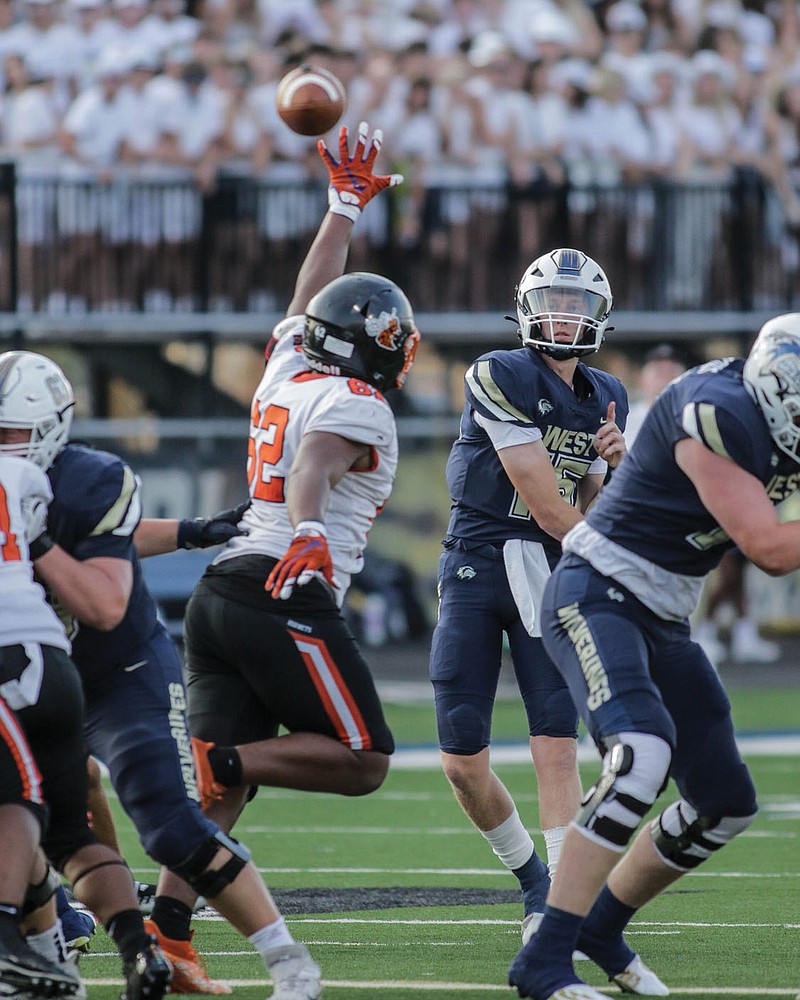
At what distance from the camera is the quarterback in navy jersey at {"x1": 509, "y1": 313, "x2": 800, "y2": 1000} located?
4352 mm

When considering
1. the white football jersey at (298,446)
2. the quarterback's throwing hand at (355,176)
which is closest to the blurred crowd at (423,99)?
the quarterback's throwing hand at (355,176)

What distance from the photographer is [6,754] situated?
4133 mm

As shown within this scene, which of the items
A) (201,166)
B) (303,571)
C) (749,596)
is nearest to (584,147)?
(201,166)

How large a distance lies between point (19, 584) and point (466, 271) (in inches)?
458

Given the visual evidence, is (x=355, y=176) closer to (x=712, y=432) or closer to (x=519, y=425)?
(x=519, y=425)

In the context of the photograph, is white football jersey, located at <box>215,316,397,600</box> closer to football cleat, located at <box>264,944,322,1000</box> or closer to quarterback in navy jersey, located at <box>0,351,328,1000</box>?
quarterback in navy jersey, located at <box>0,351,328,1000</box>

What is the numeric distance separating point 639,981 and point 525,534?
63.3 inches

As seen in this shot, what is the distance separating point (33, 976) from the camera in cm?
400

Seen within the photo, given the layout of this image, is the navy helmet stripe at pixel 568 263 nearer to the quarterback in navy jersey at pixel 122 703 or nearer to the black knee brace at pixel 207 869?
the quarterback in navy jersey at pixel 122 703

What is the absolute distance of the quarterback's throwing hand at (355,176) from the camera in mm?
6293

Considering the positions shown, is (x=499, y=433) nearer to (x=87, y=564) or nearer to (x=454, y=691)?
(x=454, y=691)

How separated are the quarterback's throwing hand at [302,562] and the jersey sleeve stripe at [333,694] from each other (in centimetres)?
21

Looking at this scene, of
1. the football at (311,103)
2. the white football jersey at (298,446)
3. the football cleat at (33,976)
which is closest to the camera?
the football cleat at (33,976)

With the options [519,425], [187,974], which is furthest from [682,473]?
[187,974]
